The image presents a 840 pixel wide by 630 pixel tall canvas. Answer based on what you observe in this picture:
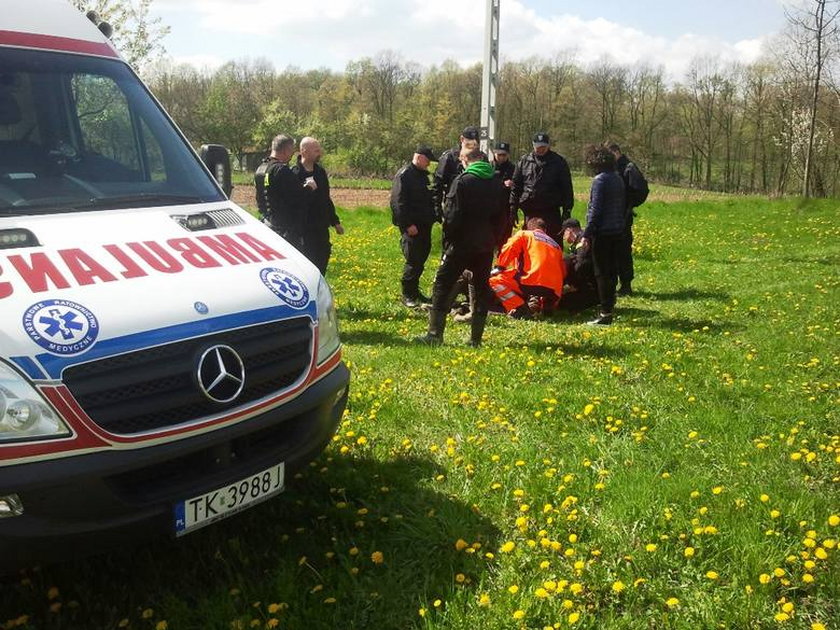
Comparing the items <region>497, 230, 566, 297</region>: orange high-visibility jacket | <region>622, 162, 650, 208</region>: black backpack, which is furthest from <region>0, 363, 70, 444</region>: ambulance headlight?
<region>622, 162, 650, 208</region>: black backpack

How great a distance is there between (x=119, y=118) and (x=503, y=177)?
25.5 ft

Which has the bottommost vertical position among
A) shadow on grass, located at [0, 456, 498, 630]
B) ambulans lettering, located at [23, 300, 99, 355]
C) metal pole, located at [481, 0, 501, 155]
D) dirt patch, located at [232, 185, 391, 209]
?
shadow on grass, located at [0, 456, 498, 630]

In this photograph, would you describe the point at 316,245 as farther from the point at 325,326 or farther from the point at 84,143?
the point at 325,326

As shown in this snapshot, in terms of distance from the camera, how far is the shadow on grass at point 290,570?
318 cm

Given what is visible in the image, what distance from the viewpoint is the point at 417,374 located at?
21.1 ft

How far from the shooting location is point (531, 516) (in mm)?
3812

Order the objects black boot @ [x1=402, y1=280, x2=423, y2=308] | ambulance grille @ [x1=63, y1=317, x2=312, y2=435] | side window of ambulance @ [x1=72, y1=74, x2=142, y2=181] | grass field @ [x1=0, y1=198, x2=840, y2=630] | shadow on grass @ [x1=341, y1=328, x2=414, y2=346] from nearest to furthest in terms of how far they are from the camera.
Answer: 1. ambulance grille @ [x1=63, y1=317, x2=312, y2=435]
2. grass field @ [x1=0, y1=198, x2=840, y2=630]
3. side window of ambulance @ [x1=72, y1=74, x2=142, y2=181]
4. shadow on grass @ [x1=341, y1=328, x2=414, y2=346]
5. black boot @ [x1=402, y1=280, x2=423, y2=308]

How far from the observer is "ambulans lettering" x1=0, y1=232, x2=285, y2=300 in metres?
2.86

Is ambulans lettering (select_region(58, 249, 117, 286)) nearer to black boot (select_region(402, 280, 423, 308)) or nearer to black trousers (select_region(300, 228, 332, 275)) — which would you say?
black trousers (select_region(300, 228, 332, 275))

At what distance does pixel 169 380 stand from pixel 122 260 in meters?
0.64

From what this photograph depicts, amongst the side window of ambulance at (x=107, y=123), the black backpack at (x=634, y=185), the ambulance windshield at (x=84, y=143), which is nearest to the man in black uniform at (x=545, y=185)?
the black backpack at (x=634, y=185)

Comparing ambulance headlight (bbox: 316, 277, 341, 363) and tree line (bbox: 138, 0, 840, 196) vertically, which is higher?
tree line (bbox: 138, 0, 840, 196)

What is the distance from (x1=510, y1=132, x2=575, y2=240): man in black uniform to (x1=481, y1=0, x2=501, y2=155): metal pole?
9.81 ft

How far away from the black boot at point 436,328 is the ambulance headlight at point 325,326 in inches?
151
